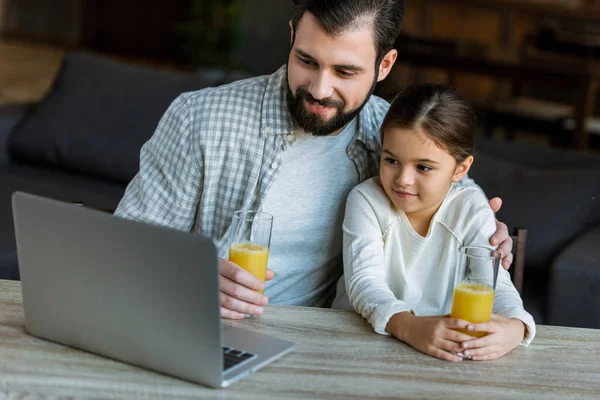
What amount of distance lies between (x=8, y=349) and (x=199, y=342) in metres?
0.32

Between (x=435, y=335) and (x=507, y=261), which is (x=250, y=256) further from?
(x=507, y=261)

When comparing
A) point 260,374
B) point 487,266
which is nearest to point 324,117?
point 487,266

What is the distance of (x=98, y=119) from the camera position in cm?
340

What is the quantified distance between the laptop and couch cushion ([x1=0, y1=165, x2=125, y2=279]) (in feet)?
5.15

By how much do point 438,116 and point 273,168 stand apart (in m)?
0.39

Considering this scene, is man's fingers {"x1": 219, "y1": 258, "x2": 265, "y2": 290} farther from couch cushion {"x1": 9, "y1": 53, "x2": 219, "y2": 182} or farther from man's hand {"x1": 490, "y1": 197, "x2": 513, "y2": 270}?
couch cushion {"x1": 9, "y1": 53, "x2": 219, "y2": 182}

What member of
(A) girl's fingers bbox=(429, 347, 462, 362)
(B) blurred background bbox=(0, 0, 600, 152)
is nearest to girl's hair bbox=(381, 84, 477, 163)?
(A) girl's fingers bbox=(429, 347, 462, 362)

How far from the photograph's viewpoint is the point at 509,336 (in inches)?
56.6

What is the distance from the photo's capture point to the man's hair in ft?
5.71

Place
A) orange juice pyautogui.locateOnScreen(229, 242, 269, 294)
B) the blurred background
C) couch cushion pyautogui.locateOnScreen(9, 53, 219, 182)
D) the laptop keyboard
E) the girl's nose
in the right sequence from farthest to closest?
the blurred background
couch cushion pyautogui.locateOnScreen(9, 53, 219, 182)
the girl's nose
orange juice pyautogui.locateOnScreen(229, 242, 269, 294)
the laptop keyboard

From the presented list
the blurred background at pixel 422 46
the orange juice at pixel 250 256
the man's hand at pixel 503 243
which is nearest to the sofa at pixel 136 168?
the blurred background at pixel 422 46

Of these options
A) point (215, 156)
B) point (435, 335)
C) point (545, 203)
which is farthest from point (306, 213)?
A: point (545, 203)

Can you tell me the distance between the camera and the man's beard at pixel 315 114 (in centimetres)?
178

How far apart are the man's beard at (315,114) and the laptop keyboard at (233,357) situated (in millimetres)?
624
